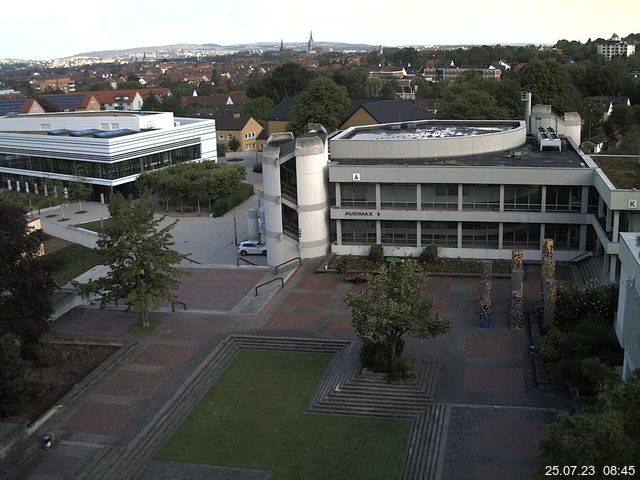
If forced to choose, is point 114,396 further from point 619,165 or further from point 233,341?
point 619,165

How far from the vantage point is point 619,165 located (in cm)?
3734

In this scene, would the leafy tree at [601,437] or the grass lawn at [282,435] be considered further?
the grass lawn at [282,435]

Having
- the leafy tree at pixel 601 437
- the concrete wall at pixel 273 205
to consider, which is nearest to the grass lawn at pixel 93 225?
the concrete wall at pixel 273 205

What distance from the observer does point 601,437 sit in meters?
12.5

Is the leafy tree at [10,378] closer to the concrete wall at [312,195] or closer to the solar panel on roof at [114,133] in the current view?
the concrete wall at [312,195]

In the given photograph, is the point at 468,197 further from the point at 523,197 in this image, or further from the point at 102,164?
Answer: the point at 102,164

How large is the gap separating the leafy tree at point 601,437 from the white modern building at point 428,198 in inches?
865

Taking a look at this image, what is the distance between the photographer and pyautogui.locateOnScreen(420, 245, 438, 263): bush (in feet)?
122

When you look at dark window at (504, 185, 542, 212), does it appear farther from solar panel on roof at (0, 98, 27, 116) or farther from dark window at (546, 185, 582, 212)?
solar panel on roof at (0, 98, 27, 116)

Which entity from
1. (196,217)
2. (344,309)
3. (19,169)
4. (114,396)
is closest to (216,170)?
(196,217)

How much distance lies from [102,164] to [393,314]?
43.5 m

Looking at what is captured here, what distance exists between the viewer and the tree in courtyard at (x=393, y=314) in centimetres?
2370

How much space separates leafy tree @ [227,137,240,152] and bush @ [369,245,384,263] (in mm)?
51383

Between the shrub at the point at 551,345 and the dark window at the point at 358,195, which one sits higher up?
the dark window at the point at 358,195
